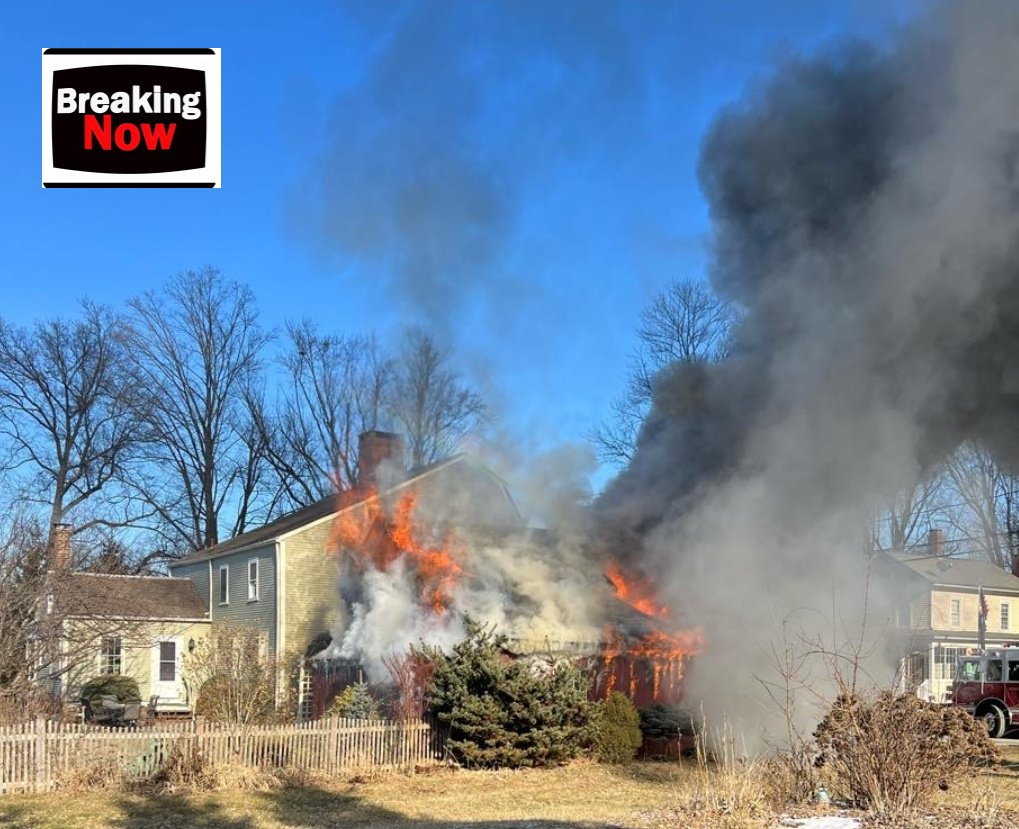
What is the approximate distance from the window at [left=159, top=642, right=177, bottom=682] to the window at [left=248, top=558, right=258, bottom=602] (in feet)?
10.6

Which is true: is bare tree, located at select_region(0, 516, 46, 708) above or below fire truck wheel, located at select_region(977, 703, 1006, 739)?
above

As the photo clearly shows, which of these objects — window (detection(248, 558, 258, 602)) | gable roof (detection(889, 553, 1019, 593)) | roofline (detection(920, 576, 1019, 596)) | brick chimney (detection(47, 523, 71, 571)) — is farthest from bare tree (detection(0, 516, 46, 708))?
roofline (detection(920, 576, 1019, 596))

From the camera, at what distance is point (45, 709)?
17.3m

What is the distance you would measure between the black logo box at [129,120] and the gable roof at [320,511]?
47.1 feet

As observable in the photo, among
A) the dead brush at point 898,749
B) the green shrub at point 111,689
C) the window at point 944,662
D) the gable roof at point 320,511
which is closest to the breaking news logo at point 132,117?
the dead brush at point 898,749

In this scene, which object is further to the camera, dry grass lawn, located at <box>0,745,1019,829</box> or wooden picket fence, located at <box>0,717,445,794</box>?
wooden picket fence, located at <box>0,717,445,794</box>

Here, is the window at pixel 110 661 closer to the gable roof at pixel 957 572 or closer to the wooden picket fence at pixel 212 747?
the wooden picket fence at pixel 212 747

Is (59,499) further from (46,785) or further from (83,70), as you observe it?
(83,70)

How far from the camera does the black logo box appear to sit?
8953 mm

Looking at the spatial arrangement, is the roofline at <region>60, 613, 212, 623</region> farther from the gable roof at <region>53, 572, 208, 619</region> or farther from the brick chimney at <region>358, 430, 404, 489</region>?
the brick chimney at <region>358, 430, 404, 489</region>

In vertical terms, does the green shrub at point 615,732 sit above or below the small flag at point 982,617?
above

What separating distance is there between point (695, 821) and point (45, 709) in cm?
1224

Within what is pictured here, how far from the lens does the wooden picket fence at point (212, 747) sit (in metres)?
14.4

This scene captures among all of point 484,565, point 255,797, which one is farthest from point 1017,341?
point 255,797
